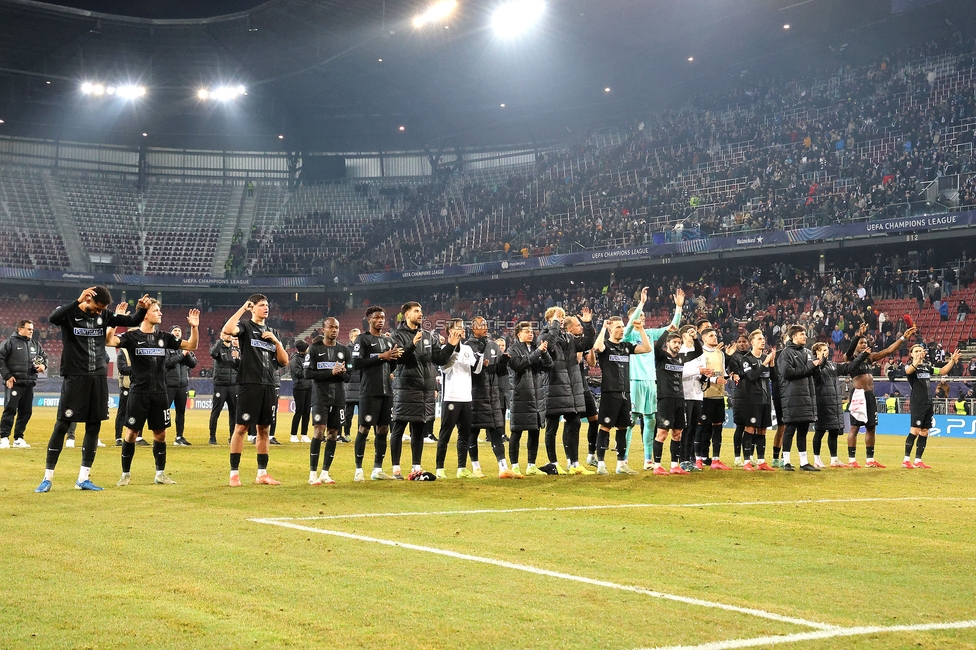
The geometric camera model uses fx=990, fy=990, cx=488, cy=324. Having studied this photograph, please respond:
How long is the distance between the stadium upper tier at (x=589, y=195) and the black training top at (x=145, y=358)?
33434mm

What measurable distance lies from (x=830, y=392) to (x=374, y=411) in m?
8.70

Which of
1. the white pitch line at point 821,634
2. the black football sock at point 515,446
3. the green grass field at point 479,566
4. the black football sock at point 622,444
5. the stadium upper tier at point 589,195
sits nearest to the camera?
the white pitch line at point 821,634

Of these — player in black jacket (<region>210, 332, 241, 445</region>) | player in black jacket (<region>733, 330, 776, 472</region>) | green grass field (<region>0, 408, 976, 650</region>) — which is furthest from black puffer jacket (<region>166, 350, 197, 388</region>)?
player in black jacket (<region>733, 330, 776, 472</region>)

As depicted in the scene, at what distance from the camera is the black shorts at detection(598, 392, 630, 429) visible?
1502cm

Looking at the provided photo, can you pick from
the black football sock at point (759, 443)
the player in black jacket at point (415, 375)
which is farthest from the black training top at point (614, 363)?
→ the black football sock at point (759, 443)

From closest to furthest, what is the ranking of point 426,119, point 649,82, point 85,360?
1. point 85,360
2. point 649,82
3. point 426,119

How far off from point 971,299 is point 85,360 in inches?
1372

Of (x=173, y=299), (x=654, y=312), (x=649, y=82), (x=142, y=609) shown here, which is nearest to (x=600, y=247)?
(x=654, y=312)

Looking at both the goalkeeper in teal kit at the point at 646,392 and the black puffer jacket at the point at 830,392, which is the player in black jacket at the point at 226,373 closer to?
the goalkeeper in teal kit at the point at 646,392

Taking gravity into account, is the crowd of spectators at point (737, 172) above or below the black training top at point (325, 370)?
above

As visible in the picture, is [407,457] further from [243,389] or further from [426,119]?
[426,119]

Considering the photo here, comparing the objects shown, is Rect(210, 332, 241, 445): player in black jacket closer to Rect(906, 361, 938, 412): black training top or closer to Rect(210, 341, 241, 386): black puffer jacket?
Rect(210, 341, 241, 386): black puffer jacket

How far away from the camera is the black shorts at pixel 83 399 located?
468 inches

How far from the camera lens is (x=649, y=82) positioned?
55.2 meters
